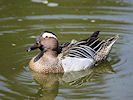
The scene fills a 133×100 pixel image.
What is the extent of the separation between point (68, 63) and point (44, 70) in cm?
80

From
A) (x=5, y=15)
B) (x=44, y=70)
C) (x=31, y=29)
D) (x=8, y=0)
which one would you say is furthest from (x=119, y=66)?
(x=8, y=0)

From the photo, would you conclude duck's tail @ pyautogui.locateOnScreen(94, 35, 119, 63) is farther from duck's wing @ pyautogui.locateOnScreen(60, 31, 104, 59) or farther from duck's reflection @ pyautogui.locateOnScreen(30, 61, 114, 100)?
duck's reflection @ pyautogui.locateOnScreen(30, 61, 114, 100)

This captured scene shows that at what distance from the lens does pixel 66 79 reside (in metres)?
10.2

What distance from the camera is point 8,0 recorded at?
56.3 feet

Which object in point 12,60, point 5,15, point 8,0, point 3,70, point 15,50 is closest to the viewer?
point 3,70

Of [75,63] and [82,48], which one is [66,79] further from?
[82,48]

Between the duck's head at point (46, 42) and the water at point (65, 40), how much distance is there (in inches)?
34.8

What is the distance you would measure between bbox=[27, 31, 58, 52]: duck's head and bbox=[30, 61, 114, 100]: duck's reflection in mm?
869

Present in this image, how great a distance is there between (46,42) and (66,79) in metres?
1.32

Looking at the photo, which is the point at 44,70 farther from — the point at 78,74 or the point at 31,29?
the point at 31,29

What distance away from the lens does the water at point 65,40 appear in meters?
9.12

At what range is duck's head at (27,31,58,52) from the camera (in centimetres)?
1028

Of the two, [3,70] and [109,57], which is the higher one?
[109,57]

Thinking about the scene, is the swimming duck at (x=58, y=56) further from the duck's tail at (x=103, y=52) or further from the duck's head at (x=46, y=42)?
the duck's tail at (x=103, y=52)
